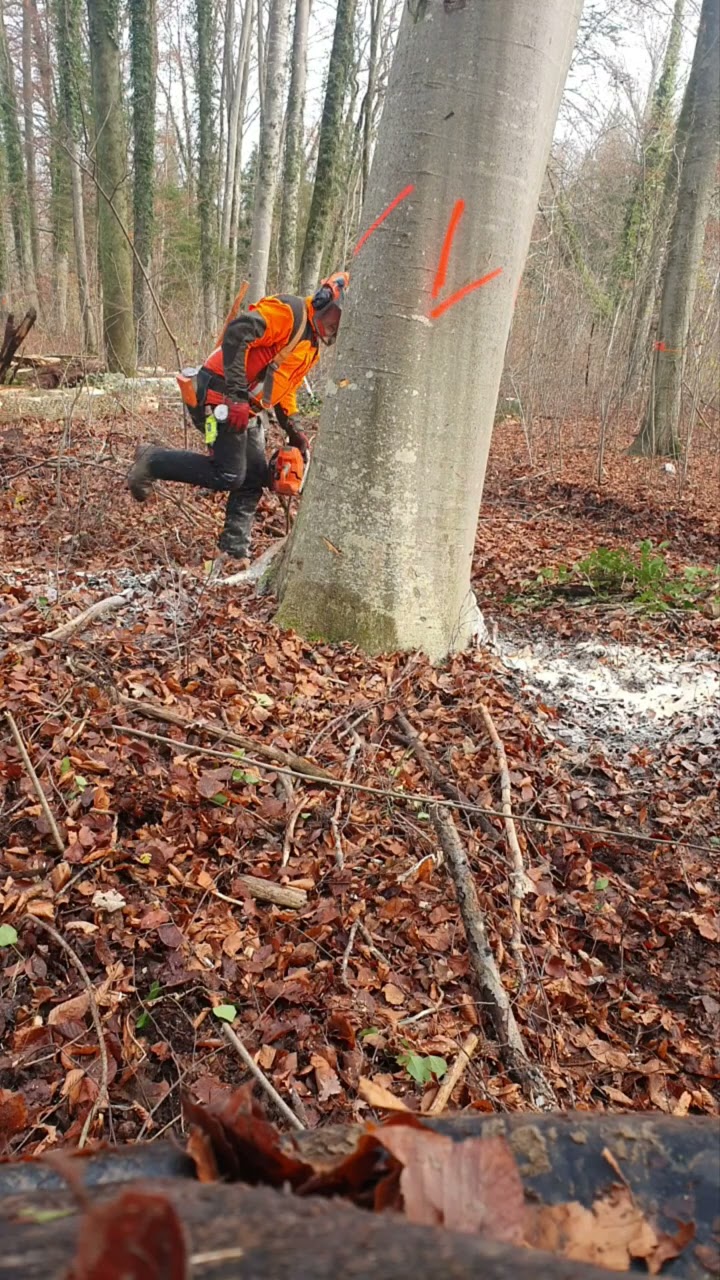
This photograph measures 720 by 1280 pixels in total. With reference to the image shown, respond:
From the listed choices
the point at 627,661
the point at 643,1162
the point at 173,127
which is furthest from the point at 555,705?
the point at 173,127

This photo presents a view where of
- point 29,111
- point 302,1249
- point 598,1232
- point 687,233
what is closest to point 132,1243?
point 302,1249

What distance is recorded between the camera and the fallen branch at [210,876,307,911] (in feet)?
7.81

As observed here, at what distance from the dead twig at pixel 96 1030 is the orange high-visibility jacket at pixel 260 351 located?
3.92 meters

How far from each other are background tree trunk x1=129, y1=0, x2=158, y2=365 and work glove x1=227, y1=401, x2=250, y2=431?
1113 centimetres

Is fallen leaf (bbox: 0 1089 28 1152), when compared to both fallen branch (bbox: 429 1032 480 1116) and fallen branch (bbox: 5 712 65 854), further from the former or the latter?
fallen branch (bbox: 429 1032 480 1116)

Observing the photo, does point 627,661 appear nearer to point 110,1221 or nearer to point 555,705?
point 555,705

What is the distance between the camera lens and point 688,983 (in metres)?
2.61

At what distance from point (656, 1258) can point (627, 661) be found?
380 cm

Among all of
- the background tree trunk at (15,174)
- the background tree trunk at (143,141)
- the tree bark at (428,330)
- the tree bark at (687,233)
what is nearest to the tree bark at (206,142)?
the background tree trunk at (143,141)

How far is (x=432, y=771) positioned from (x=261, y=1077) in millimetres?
1487

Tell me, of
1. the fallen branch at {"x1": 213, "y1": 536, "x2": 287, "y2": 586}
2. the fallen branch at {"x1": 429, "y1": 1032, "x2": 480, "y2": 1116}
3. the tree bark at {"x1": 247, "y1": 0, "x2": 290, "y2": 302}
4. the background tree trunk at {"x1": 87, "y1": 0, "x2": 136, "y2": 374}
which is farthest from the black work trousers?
the background tree trunk at {"x1": 87, "y1": 0, "x2": 136, "y2": 374}

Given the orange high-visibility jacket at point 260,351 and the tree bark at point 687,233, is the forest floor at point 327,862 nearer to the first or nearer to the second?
the orange high-visibility jacket at point 260,351

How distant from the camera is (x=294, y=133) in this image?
13.6m

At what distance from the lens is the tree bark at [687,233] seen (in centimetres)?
1043
